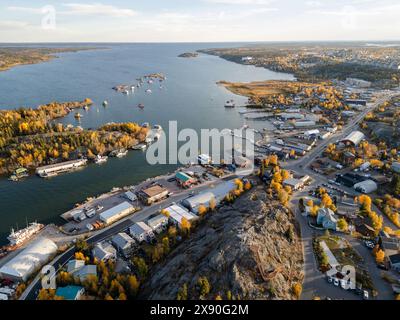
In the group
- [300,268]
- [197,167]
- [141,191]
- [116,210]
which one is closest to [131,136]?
[197,167]

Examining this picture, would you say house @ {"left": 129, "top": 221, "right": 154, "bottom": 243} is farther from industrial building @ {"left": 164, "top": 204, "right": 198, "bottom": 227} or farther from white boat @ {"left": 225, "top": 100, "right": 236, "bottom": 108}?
white boat @ {"left": 225, "top": 100, "right": 236, "bottom": 108}

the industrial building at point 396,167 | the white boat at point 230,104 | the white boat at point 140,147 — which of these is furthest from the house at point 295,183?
the white boat at point 230,104

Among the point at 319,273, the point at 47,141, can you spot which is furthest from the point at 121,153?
the point at 319,273

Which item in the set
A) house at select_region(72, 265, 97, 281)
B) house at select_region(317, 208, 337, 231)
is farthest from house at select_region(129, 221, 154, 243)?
house at select_region(317, 208, 337, 231)

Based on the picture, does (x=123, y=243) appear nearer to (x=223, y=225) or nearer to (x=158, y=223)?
(x=158, y=223)

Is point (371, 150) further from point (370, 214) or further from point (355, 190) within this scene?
point (370, 214)

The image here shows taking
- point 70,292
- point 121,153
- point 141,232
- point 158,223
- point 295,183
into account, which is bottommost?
point 70,292
